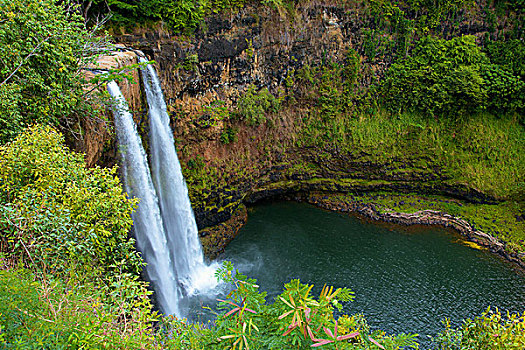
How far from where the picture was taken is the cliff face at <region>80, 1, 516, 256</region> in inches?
575

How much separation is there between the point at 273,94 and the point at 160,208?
31.1 ft

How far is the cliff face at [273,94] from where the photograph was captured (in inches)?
575

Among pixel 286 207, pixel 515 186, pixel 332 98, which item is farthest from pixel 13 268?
pixel 515 186

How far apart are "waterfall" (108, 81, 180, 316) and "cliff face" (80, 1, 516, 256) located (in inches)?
67.3

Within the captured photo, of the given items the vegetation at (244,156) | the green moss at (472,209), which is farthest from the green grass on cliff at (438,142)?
the green moss at (472,209)

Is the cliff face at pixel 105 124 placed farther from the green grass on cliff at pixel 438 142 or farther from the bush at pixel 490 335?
the green grass on cliff at pixel 438 142

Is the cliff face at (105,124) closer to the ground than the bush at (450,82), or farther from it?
farther from it

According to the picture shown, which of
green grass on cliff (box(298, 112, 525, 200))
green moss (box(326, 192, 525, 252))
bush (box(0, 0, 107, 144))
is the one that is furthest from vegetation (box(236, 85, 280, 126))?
bush (box(0, 0, 107, 144))

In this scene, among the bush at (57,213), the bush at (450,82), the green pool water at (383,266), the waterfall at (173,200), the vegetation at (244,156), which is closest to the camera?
the vegetation at (244,156)

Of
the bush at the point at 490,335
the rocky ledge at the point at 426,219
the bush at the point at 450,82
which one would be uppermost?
the bush at the point at 450,82

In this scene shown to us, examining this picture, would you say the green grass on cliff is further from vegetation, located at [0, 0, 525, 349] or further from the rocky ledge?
the rocky ledge

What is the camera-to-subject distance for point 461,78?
18.2m

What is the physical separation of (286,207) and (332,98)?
284 inches

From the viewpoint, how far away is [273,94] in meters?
18.2
